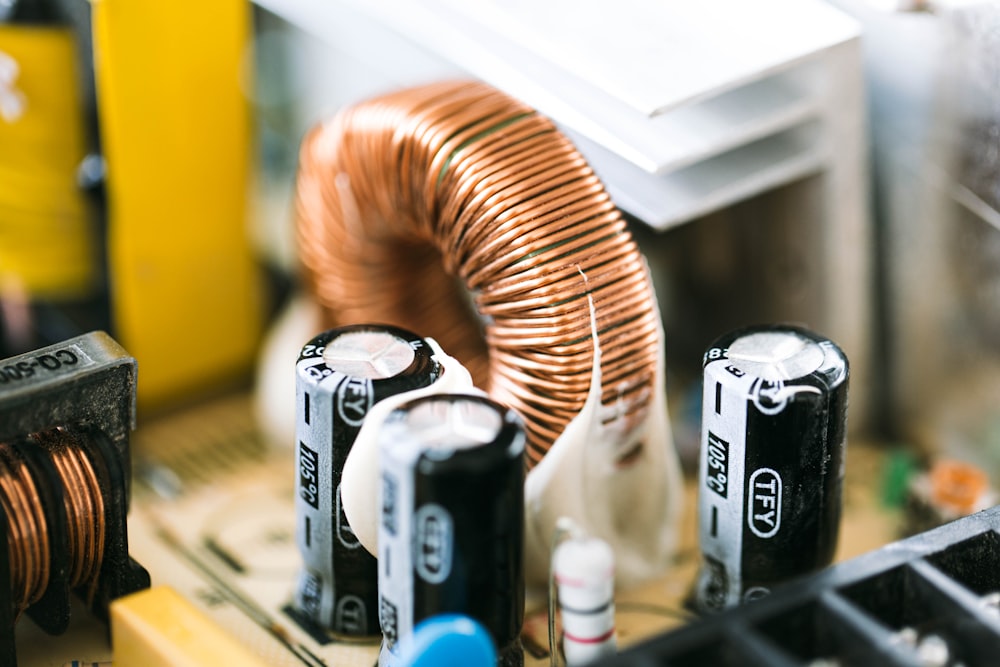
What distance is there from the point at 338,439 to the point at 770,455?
0.53m

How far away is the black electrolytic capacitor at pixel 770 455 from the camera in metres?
1.55

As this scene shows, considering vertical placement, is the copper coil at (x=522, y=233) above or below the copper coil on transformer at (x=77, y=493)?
above

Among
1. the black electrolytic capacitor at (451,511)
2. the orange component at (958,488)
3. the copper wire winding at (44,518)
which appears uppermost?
the black electrolytic capacitor at (451,511)

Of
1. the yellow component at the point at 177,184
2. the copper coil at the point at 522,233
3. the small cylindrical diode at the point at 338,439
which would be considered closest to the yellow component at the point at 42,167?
the yellow component at the point at 177,184

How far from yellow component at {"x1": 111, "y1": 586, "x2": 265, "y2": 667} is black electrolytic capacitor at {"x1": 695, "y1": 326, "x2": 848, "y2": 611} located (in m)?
0.61

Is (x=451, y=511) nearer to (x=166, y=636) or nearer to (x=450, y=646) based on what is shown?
(x=450, y=646)

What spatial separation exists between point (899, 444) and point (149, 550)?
49.1 inches

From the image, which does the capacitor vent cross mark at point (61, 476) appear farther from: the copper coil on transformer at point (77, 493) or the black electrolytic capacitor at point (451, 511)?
the black electrolytic capacitor at point (451, 511)

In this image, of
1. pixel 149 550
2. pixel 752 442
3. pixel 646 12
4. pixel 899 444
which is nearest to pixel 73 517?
pixel 149 550

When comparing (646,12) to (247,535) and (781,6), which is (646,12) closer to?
(781,6)

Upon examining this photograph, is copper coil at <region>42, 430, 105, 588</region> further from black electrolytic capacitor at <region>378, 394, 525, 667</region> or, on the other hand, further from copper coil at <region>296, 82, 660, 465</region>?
copper coil at <region>296, 82, 660, 465</region>

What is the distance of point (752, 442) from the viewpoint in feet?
5.14

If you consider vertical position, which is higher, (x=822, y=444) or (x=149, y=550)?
(x=822, y=444)

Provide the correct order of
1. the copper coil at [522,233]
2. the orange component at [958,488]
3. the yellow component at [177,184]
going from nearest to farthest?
the copper coil at [522,233]
the orange component at [958,488]
the yellow component at [177,184]
